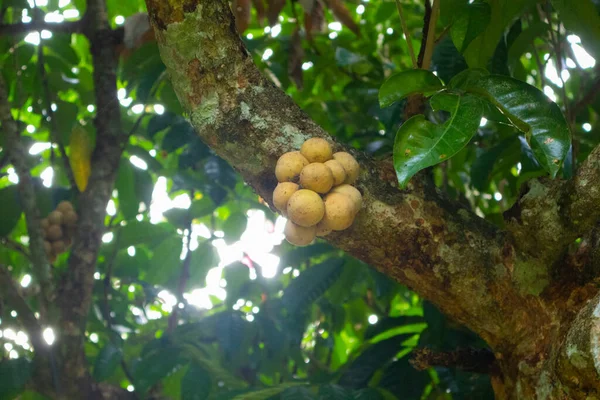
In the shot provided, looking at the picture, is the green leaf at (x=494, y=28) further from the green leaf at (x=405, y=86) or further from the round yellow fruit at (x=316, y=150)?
the round yellow fruit at (x=316, y=150)

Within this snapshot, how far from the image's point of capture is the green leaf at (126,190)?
2.48 metres

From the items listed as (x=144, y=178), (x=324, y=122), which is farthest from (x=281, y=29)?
(x=144, y=178)

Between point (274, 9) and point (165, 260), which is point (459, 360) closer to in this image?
point (274, 9)

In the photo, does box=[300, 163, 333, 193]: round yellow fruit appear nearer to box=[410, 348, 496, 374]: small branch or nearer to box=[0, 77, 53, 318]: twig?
box=[410, 348, 496, 374]: small branch

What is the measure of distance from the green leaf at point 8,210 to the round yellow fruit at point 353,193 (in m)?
1.47

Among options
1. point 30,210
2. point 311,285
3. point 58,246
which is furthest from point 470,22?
point 58,246

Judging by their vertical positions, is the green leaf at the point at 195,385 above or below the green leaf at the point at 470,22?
below

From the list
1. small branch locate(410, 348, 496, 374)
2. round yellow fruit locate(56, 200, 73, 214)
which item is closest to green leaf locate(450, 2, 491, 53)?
small branch locate(410, 348, 496, 374)

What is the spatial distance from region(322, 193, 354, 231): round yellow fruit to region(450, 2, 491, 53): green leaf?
1.55ft

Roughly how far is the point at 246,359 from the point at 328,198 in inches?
57.2

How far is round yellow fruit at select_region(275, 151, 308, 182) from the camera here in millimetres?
1164

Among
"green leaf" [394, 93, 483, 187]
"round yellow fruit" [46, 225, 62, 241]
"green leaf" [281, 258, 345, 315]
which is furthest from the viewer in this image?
"round yellow fruit" [46, 225, 62, 241]

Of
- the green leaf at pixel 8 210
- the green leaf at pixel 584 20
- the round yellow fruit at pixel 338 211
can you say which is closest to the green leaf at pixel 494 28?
the green leaf at pixel 584 20

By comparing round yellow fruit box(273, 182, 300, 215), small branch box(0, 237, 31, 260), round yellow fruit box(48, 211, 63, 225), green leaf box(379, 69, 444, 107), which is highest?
round yellow fruit box(48, 211, 63, 225)
